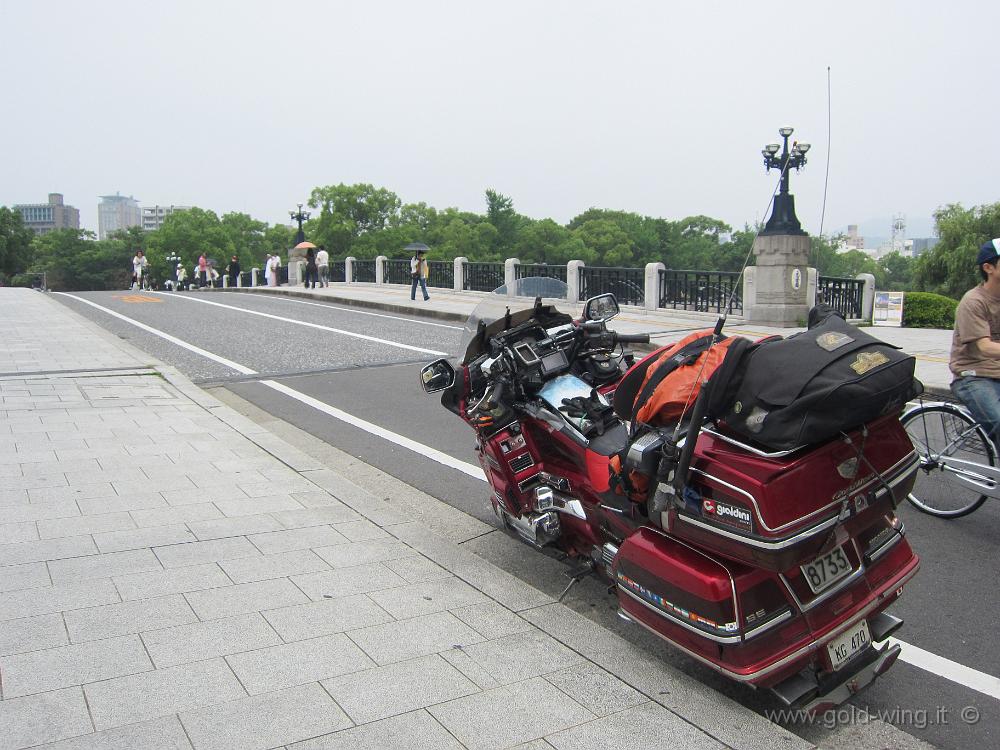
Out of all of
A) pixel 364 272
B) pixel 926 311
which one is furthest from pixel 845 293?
pixel 364 272

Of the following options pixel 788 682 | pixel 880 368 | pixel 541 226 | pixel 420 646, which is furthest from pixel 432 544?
pixel 541 226

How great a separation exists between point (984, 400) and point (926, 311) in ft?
52.2

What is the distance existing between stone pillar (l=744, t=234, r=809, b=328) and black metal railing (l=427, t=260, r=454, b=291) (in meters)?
14.6

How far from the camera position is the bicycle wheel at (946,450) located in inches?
210

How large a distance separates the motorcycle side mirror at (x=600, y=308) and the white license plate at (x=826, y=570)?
183cm

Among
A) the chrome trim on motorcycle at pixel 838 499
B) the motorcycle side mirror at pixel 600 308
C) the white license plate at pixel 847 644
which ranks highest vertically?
the motorcycle side mirror at pixel 600 308

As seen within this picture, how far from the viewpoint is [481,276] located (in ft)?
98.7

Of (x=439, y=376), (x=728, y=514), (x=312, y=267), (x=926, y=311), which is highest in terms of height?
(x=312, y=267)

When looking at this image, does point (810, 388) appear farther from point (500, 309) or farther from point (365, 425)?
point (365, 425)

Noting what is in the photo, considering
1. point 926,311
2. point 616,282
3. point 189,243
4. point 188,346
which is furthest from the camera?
point 189,243

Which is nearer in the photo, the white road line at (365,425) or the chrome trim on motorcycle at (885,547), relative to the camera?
the chrome trim on motorcycle at (885,547)

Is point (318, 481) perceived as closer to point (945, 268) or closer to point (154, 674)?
point (154, 674)

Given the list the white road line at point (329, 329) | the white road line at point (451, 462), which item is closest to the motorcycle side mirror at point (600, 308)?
the white road line at point (451, 462)

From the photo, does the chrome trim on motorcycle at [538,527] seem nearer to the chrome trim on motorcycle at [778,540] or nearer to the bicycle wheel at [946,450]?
the chrome trim on motorcycle at [778,540]
